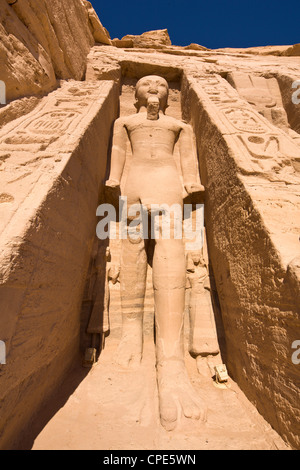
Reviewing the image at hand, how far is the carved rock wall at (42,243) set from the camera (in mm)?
1404

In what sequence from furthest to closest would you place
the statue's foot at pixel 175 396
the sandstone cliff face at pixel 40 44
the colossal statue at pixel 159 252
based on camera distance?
the sandstone cliff face at pixel 40 44 → the colossal statue at pixel 159 252 → the statue's foot at pixel 175 396

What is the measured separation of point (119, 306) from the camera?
8.86 feet

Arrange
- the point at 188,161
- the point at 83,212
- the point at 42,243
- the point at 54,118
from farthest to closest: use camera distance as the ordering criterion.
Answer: the point at 188,161 < the point at 54,118 < the point at 83,212 < the point at 42,243

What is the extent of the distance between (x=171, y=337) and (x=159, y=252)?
2.59 feet

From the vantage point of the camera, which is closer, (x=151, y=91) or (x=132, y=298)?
(x=132, y=298)

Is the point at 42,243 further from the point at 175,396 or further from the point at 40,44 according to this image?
the point at 40,44

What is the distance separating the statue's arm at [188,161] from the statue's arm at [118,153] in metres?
0.76

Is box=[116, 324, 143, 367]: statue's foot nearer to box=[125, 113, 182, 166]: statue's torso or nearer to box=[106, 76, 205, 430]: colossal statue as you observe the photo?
box=[106, 76, 205, 430]: colossal statue

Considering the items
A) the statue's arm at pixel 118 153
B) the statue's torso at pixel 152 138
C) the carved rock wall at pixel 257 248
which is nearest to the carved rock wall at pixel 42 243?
the statue's arm at pixel 118 153

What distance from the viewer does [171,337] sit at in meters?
2.28

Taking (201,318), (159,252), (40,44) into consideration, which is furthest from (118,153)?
(201,318)

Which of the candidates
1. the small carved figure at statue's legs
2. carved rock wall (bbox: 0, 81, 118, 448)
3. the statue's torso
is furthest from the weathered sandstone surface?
the statue's torso

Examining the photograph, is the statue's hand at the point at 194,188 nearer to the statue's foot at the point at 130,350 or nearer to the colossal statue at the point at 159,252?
the colossal statue at the point at 159,252

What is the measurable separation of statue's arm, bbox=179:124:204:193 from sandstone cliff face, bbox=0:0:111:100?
190 centimetres
